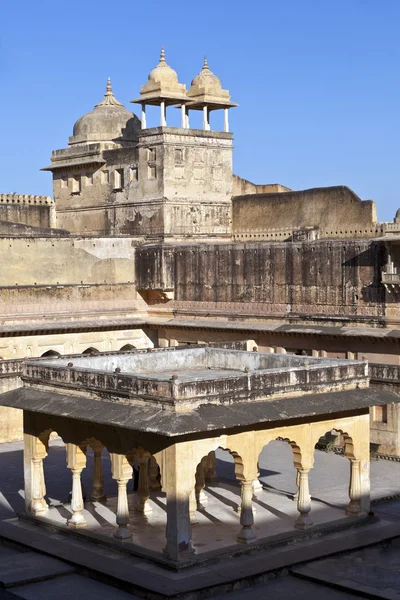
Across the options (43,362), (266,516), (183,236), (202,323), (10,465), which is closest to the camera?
(266,516)

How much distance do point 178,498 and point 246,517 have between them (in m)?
1.20

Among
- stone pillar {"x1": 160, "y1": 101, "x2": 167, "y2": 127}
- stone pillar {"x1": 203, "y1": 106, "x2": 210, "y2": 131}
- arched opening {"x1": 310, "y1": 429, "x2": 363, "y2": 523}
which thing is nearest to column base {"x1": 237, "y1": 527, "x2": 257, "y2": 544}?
arched opening {"x1": 310, "y1": 429, "x2": 363, "y2": 523}

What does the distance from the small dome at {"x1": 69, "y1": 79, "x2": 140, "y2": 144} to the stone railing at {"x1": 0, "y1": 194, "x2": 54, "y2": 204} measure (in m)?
1.81

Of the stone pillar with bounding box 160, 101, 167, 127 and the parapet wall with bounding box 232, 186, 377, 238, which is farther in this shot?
the stone pillar with bounding box 160, 101, 167, 127

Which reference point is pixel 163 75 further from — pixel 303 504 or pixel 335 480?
pixel 303 504

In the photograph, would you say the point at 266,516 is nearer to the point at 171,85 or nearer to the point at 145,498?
the point at 145,498

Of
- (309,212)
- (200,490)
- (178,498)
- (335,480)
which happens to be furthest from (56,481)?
(309,212)

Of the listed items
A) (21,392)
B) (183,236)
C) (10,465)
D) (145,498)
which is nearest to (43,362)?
(21,392)

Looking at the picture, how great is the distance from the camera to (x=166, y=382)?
12.5 metres

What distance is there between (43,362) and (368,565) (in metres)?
5.25

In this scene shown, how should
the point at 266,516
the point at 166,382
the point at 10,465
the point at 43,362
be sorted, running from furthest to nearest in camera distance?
1. the point at 10,465
2. the point at 43,362
3. the point at 266,516
4. the point at 166,382

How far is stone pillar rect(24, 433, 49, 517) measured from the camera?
1482 cm

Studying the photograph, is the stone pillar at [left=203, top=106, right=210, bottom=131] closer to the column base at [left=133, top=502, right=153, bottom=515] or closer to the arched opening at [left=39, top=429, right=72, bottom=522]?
the arched opening at [left=39, top=429, right=72, bottom=522]

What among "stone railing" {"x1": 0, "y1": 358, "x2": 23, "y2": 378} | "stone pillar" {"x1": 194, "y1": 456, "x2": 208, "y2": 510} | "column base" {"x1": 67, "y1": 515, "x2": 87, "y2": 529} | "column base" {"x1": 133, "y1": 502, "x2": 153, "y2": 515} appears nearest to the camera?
"column base" {"x1": 67, "y1": 515, "x2": 87, "y2": 529}
